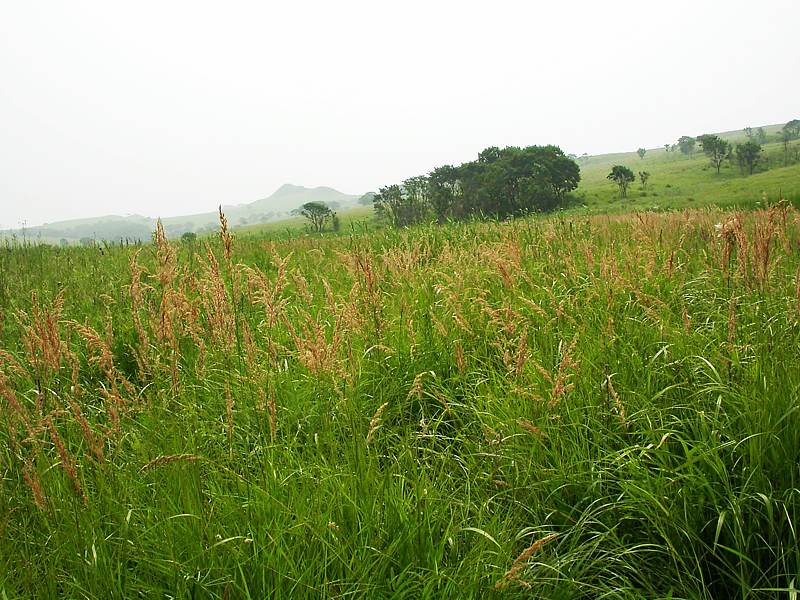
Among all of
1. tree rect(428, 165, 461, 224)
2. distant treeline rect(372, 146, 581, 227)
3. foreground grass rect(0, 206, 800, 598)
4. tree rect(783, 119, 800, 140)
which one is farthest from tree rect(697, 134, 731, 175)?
foreground grass rect(0, 206, 800, 598)

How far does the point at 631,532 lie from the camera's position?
1947mm

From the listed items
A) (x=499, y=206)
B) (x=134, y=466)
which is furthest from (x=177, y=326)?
(x=499, y=206)

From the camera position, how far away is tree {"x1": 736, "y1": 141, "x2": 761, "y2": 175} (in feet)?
272

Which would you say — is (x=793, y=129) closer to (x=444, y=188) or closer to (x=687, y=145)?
(x=687, y=145)

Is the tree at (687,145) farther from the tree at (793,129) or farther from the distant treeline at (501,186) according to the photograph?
the distant treeline at (501,186)

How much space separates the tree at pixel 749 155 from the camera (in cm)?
8294

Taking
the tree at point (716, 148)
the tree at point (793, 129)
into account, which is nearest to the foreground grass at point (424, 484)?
the tree at point (716, 148)

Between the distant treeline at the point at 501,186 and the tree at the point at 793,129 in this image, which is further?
the tree at the point at 793,129

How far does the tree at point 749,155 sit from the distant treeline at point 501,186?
135ft

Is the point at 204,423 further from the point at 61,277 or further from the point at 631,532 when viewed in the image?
the point at 61,277

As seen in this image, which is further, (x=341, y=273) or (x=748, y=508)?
(x=341, y=273)

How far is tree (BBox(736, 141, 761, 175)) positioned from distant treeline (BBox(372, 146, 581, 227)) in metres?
41.2

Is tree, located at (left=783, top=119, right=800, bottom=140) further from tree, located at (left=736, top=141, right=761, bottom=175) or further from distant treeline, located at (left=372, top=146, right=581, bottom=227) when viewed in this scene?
distant treeline, located at (left=372, top=146, right=581, bottom=227)

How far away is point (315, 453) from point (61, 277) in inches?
230
